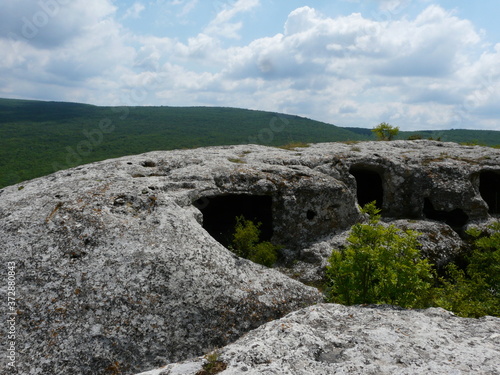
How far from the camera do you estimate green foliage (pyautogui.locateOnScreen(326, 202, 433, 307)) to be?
22.2 feet

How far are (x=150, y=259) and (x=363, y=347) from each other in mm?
4884

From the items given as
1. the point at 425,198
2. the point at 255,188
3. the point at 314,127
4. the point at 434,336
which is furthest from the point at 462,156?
the point at 314,127

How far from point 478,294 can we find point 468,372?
490 cm

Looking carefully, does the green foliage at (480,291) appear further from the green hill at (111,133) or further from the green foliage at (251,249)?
the green hill at (111,133)

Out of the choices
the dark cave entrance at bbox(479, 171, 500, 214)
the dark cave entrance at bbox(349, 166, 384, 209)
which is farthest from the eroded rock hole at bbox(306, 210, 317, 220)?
the dark cave entrance at bbox(479, 171, 500, 214)

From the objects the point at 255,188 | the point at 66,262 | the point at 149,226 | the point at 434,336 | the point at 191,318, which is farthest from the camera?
the point at 255,188

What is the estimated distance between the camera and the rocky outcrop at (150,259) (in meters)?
6.49

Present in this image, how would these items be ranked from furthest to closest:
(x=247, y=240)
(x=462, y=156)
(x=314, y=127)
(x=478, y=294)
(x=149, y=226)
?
(x=314, y=127) → (x=462, y=156) → (x=247, y=240) → (x=149, y=226) → (x=478, y=294)

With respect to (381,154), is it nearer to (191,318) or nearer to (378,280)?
(378,280)

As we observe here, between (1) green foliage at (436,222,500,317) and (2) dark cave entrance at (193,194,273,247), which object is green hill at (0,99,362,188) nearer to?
(2) dark cave entrance at (193,194,273,247)

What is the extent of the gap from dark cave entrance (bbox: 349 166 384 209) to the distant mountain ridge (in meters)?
71.3

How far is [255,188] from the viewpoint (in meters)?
13.6

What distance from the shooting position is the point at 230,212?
653 inches

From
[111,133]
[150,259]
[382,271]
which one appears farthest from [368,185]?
[111,133]
